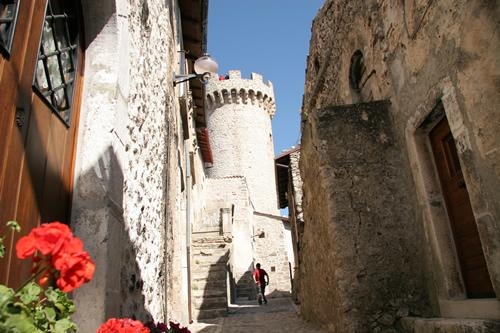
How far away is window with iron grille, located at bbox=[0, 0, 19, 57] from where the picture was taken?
1.59m

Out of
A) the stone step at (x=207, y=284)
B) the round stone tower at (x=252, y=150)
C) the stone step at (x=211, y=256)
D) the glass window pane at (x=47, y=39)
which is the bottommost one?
the stone step at (x=207, y=284)

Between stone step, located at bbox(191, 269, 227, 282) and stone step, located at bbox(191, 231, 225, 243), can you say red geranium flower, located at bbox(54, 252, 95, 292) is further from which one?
stone step, located at bbox(191, 231, 225, 243)

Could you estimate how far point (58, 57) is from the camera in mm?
2209

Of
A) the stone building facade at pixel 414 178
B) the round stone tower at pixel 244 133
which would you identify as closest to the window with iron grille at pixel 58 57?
the stone building facade at pixel 414 178

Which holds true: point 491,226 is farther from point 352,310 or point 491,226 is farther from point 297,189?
Answer: point 297,189

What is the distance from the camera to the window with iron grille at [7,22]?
159 centimetres

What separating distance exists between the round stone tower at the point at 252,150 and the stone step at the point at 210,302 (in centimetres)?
1244

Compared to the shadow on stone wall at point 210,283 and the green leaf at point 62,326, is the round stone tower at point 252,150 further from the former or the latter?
the green leaf at point 62,326

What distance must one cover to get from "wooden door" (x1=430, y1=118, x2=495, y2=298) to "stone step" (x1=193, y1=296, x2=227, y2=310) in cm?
581

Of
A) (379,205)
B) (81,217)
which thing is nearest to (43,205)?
(81,217)

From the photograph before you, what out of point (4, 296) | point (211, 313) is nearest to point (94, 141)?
point (4, 296)

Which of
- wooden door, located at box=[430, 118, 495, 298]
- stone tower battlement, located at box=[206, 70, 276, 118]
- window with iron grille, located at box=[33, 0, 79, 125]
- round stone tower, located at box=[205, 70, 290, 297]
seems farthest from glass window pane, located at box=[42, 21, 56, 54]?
stone tower battlement, located at box=[206, 70, 276, 118]

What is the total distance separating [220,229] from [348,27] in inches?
354

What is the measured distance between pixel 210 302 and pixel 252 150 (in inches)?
693
